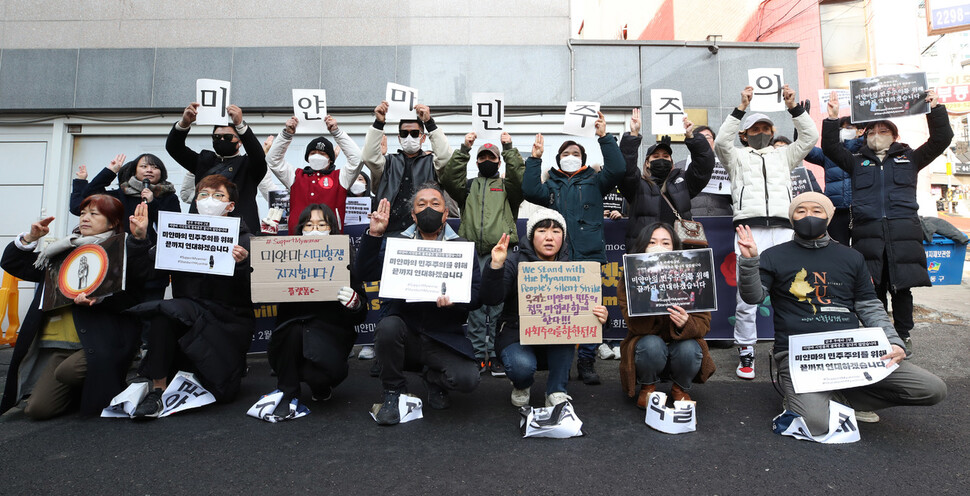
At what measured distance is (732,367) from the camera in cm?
461

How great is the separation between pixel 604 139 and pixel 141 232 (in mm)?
3631

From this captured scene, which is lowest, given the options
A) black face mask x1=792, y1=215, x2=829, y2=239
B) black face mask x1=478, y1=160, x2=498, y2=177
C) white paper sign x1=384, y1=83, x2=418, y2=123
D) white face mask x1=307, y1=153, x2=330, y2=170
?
black face mask x1=792, y1=215, x2=829, y2=239

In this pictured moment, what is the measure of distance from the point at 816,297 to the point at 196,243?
13.9 feet

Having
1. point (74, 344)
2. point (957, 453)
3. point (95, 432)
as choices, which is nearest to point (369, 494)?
point (95, 432)

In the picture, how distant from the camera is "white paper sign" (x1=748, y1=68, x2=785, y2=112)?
4.62 metres

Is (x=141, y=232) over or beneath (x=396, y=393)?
over

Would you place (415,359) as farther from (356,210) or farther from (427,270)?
(356,210)

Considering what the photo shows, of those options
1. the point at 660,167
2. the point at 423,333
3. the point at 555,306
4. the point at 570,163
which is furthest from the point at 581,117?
the point at 423,333

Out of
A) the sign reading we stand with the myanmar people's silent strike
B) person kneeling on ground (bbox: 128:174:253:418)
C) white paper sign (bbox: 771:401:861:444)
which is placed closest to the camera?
white paper sign (bbox: 771:401:861:444)

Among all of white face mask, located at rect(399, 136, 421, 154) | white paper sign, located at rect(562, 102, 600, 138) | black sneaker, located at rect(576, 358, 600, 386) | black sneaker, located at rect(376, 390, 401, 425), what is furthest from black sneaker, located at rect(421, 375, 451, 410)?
white paper sign, located at rect(562, 102, 600, 138)

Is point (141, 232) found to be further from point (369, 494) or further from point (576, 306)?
point (576, 306)

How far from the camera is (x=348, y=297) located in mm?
3512

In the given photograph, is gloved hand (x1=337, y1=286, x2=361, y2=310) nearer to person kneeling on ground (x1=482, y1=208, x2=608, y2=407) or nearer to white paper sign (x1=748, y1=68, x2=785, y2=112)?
person kneeling on ground (x1=482, y1=208, x2=608, y2=407)

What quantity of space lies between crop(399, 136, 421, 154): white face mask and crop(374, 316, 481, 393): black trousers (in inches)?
83.4
